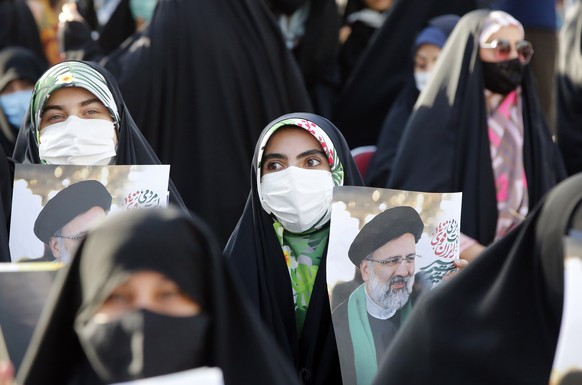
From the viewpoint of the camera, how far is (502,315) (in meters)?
2.78

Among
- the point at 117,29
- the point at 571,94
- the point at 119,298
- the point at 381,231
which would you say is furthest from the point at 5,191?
the point at 571,94

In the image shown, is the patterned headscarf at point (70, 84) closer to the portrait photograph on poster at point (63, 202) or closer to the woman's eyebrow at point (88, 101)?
the woman's eyebrow at point (88, 101)

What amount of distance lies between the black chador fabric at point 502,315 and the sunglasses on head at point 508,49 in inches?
105

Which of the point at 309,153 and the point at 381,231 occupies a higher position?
the point at 309,153

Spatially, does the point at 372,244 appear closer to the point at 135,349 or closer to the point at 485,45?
the point at 135,349

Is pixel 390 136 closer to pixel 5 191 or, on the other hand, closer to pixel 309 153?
pixel 309 153

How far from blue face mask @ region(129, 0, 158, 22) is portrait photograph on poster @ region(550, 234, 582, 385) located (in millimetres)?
4285

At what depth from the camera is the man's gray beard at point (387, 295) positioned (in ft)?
11.4

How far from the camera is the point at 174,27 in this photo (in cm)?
554

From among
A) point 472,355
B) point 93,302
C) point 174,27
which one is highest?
point 174,27

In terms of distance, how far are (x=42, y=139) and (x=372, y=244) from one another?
1.27 m

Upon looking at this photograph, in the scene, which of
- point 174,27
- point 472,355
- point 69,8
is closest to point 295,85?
point 174,27

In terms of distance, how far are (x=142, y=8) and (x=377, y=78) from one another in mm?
1348

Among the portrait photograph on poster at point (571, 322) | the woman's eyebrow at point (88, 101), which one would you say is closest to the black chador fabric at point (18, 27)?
the woman's eyebrow at point (88, 101)
